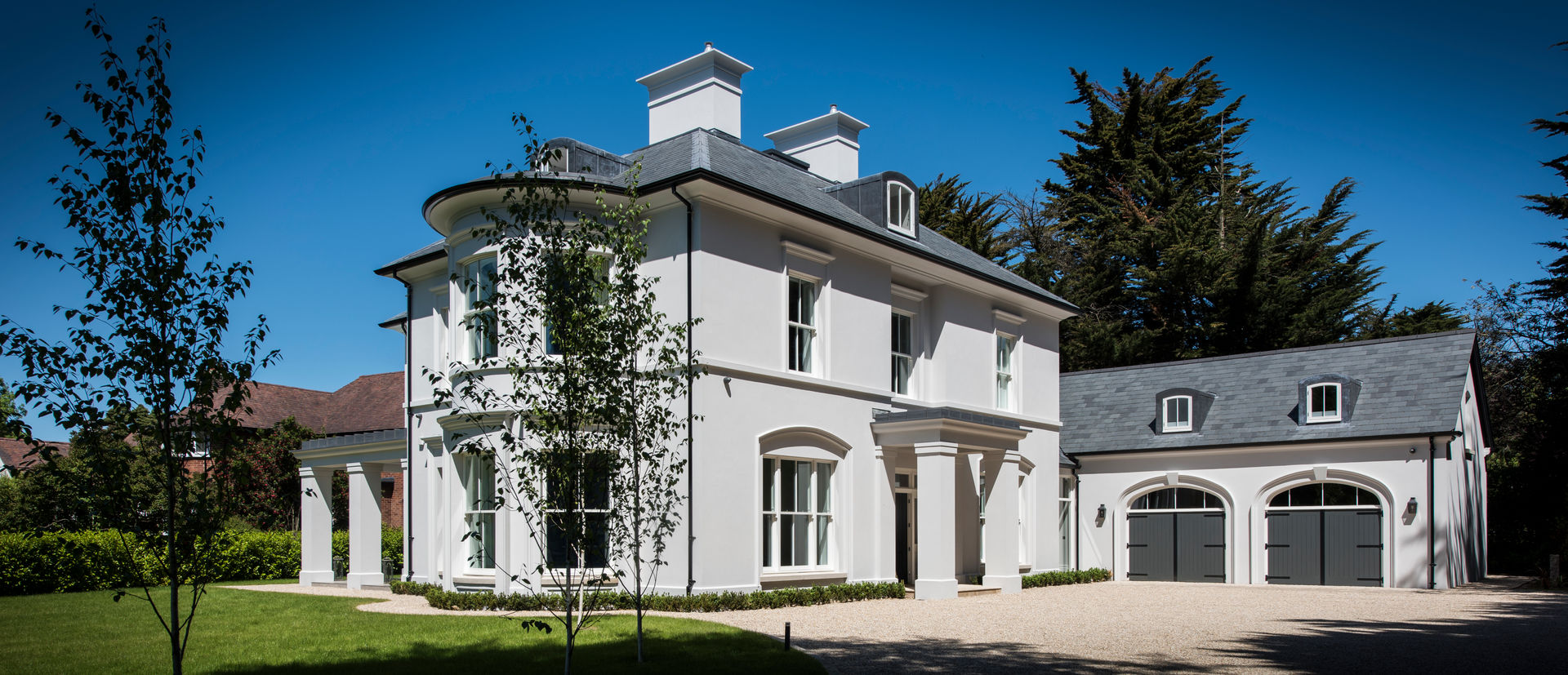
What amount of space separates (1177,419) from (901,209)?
10.3 meters

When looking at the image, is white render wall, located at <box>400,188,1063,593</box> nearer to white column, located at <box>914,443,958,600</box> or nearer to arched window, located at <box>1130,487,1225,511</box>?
white column, located at <box>914,443,958,600</box>

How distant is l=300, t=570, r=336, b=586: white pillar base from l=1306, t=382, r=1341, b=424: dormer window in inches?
892

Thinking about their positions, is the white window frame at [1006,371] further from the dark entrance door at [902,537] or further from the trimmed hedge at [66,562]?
the trimmed hedge at [66,562]

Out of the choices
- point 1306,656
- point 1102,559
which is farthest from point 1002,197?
point 1306,656

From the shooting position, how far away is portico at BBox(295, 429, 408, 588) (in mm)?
22281

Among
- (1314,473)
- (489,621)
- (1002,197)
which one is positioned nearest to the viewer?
Result: (489,621)

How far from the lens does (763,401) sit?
17.4m

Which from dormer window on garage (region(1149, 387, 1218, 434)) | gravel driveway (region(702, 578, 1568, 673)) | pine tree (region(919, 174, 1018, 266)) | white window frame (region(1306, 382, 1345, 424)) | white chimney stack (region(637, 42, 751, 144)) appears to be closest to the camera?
gravel driveway (region(702, 578, 1568, 673))

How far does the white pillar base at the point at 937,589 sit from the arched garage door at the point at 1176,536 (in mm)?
10015

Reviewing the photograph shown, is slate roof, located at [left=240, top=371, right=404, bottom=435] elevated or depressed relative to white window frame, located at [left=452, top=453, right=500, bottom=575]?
elevated

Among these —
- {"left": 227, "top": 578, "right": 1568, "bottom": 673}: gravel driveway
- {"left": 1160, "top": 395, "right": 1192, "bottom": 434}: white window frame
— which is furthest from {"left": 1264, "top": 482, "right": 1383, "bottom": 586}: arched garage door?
{"left": 1160, "top": 395, "right": 1192, "bottom": 434}: white window frame

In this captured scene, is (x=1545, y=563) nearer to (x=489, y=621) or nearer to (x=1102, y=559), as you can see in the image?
(x=1102, y=559)

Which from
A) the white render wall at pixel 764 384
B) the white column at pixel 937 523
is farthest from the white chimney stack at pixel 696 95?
the white column at pixel 937 523

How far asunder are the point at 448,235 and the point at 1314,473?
1943 centimetres
